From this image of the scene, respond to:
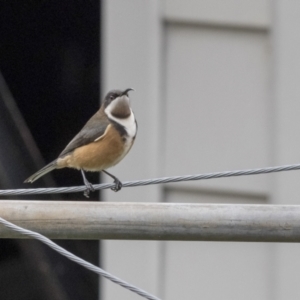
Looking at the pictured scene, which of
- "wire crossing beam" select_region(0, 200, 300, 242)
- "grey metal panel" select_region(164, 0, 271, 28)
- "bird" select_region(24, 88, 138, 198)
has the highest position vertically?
"grey metal panel" select_region(164, 0, 271, 28)

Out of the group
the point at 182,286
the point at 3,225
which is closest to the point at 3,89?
the point at 182,286

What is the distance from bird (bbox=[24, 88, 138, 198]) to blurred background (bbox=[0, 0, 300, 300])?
976 millimetres

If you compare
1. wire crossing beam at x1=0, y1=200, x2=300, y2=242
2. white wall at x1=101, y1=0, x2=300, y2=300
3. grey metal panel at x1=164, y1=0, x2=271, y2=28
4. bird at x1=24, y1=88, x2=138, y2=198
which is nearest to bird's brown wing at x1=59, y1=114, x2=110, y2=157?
bird at x1=24, y1=88, x2=138, y2=198

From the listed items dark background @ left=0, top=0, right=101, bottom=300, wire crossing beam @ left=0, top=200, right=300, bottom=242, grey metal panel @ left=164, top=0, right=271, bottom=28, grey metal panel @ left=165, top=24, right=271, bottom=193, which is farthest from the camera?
dark background @ left=0, top=0, right=101, bottom=300

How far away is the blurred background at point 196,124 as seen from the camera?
16.1 ft

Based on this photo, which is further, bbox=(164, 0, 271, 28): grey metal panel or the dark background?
the dark background

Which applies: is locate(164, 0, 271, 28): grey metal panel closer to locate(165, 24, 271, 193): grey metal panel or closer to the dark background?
locate(165, 24, 271, 193): grey metal panel

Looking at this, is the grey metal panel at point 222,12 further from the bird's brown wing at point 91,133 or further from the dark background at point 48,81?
the bird's brown wing at point 91,133

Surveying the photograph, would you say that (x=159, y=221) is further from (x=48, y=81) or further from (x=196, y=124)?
(x=48, y=81)

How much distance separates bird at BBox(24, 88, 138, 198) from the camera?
13.2 ft

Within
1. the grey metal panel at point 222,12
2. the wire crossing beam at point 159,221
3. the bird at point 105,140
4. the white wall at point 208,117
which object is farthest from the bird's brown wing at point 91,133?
the wire crossing beam at point 159,221

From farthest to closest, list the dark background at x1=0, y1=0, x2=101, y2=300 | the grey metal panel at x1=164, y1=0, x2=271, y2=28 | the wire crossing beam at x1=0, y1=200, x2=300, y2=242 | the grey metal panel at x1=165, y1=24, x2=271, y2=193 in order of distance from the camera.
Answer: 1. the dark background at x1=0, y1=0, x2=101, y2=300
2. the grey metal panel at x1=165, y1=24, x2=271, y2=193
3. the grey metal panel at x1=164, y1=0, x2=271, y2=28
4. the wire crossing beam at x1=0, y1=200, x2=300, y2=242

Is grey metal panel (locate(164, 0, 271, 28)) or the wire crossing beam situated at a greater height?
grey metal panel (locate(164, 0, 271, 28))

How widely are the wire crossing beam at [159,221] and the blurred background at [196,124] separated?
247 centimetres
